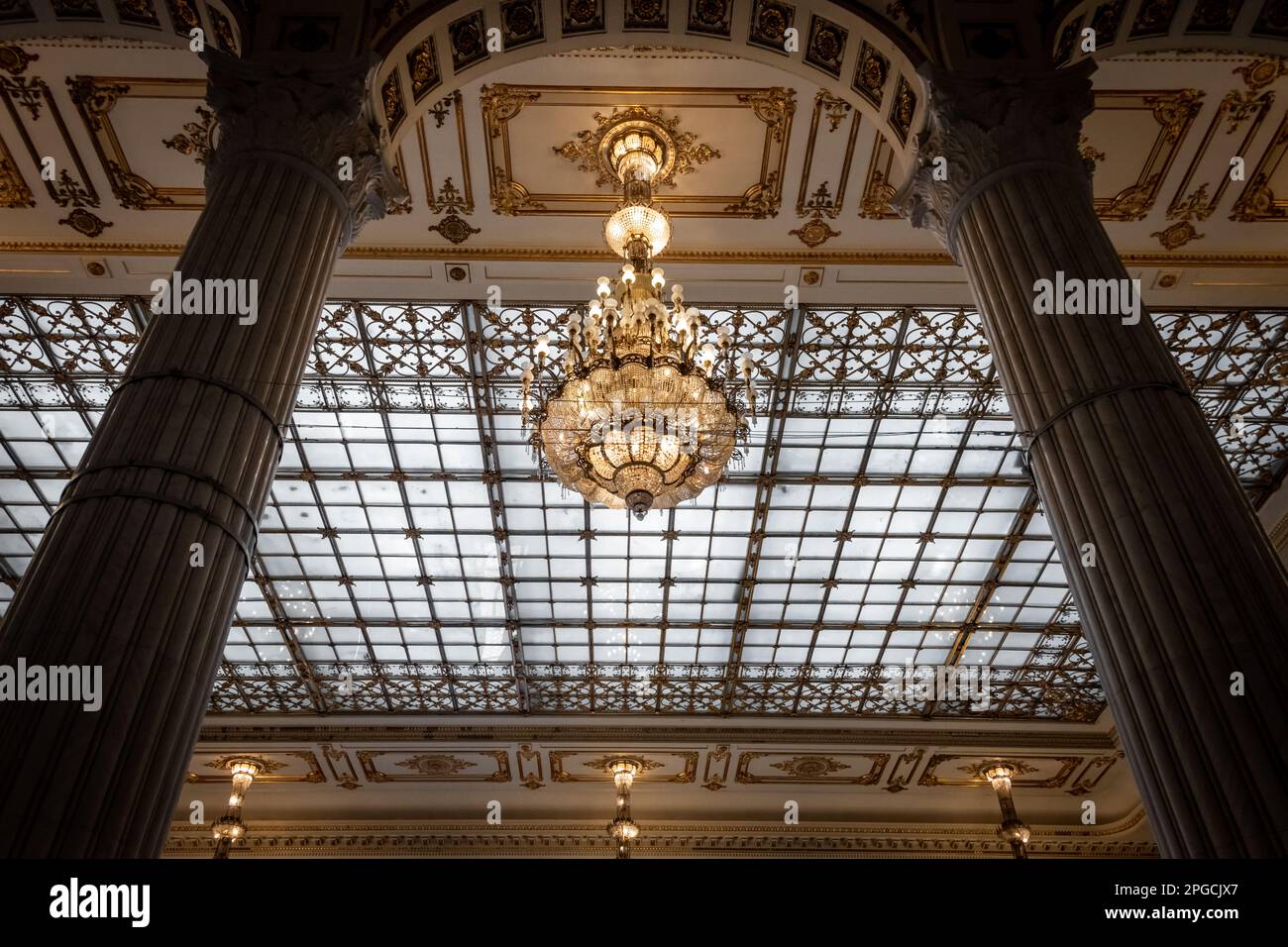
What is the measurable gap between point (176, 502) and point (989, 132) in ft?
13.5

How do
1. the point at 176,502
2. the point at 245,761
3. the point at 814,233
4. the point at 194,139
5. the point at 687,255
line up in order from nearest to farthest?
the point at 176,502, the point at 194,139, the point at 814,233, the point at 687,255, the point at 245,761

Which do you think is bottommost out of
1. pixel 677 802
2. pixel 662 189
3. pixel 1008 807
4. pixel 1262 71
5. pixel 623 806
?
pixel 1008 807

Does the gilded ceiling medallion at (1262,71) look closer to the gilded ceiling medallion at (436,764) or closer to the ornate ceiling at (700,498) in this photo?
the ornate ceiling at (700,498)

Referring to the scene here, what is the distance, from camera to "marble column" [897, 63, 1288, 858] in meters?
2.88

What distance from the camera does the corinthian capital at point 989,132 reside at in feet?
14.7

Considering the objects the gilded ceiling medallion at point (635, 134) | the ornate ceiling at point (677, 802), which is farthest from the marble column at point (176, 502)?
the ornate ceiling at point (677, 802)

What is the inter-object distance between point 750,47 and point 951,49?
1.26m

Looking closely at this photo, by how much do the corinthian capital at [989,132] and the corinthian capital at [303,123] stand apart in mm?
2942

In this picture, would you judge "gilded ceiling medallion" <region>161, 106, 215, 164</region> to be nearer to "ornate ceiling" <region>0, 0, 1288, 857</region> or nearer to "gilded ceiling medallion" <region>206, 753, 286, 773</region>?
"ornate ceiling" <region>0, 0, 1288, 857</region>

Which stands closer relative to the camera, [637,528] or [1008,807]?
[637,528]

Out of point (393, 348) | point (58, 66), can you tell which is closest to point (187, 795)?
point (393, 348)

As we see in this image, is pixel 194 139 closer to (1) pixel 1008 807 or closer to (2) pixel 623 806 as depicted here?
(2) pixel 623 806

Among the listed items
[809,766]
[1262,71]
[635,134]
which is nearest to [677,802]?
[809,766]

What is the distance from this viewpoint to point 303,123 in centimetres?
445
